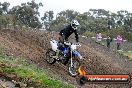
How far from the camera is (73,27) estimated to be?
18.0 m

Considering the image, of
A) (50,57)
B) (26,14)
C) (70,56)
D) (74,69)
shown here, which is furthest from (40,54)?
(26,14)

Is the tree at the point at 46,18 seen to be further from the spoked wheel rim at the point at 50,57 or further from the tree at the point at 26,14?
the spoked wheel rim at the point at 50,57

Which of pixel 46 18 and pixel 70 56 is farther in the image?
pixel 46 18

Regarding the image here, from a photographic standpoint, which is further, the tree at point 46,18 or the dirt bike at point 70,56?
the tree at point 46,18

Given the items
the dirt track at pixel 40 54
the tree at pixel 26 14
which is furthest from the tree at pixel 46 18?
the dirt track at pixel 40 54

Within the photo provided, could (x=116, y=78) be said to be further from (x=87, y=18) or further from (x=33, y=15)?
(x=87, y=18)

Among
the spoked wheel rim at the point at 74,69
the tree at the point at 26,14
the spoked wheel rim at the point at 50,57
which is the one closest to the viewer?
the spoked wheel rim at the point at 74,69

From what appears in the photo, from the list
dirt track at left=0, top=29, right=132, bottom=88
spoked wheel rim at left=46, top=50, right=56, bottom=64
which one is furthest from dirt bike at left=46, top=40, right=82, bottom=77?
dirt track at left=0, top=29, right=132, bottom=88

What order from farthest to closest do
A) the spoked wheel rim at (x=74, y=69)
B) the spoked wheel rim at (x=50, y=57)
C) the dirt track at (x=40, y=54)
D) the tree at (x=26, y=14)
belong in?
the tree at (x=26, y=14)
the spoked wheel rim at (x=50, y=57)
the dirt track at (x=40, y=54)
the spoked wheel rim at (x=74, y=69)

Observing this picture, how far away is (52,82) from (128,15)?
71.8 m

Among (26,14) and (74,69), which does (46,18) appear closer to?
(26,14)

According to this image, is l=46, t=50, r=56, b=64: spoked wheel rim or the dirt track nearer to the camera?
the dirt track

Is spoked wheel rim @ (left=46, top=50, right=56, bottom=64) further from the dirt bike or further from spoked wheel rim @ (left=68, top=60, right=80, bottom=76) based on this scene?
spoked wheel rim @ (left=68, top=60, right=80, bottom=76)

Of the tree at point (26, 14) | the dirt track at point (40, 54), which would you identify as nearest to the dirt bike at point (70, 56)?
the dirt track at point (40, 54)
